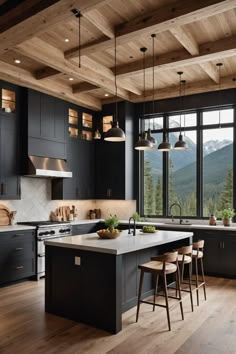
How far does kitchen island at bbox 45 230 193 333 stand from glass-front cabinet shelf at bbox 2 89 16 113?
2.98 m

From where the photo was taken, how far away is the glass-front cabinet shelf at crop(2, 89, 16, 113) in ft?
20.4

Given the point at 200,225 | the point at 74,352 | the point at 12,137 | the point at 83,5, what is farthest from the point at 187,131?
the point at 74,352

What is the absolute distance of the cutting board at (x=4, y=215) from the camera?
20.6ft

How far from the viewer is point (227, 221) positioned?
21.4ft

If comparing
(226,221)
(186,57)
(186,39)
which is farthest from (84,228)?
(186,39)

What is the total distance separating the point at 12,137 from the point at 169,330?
A: 4.25m

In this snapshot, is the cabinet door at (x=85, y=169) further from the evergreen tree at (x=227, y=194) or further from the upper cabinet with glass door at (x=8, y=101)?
the evergreen tree at (x=227, y=194)

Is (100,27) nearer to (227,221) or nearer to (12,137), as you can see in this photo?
(12,137)

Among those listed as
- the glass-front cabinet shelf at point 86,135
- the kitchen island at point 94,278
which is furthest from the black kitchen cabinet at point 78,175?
the kitchen island at point 94,278

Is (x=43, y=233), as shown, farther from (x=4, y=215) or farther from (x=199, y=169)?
(x=199, y=169)

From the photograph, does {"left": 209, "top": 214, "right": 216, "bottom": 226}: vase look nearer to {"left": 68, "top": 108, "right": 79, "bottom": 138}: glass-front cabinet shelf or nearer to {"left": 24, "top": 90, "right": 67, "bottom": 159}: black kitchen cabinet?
{"left": 24, "top": 90, "right": 67, "bottom": 159}: black kitchen cabinet

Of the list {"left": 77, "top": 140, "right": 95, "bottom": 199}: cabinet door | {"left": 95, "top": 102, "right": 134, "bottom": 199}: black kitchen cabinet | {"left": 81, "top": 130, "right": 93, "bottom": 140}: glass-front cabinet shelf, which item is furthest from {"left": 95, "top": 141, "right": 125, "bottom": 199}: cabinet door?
{"left": 81, "top": 130, "right": 93, "bottom": 140}: glass-front cabinet shelf

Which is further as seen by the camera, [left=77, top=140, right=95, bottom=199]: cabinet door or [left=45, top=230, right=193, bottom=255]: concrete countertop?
[left=77, top=140, right=95, bottom=199]: cabinet door

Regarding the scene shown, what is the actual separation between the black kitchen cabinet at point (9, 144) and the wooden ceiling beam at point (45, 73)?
1.67 feet
